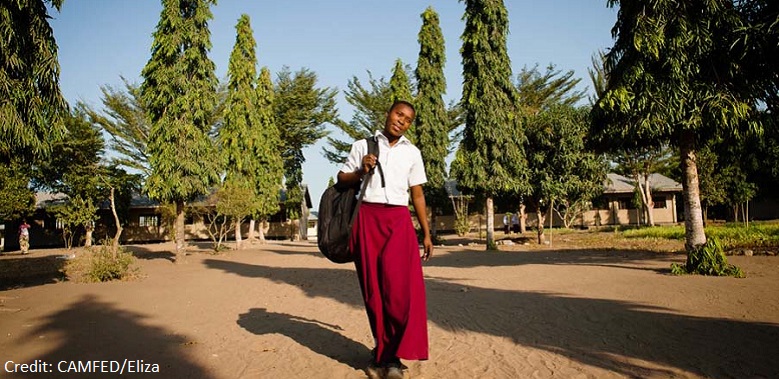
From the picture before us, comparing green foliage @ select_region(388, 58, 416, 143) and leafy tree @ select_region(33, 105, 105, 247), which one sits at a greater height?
green foliage @ select_region(388, 58, 416, 143)

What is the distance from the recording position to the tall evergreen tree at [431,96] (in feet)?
87.9


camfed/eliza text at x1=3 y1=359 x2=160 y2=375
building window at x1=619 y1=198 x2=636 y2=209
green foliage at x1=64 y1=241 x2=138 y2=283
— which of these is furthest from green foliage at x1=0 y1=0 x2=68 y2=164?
building window at x1=619 y1=198 x2=636 y2=209

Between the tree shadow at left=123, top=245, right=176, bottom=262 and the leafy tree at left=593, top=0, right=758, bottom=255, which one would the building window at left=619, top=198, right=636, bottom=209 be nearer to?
the leafy tree at left=593, top=0, right=758, bottom=255

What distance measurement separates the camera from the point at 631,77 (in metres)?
9.05

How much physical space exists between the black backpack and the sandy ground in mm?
997

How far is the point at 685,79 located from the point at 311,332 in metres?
8.40

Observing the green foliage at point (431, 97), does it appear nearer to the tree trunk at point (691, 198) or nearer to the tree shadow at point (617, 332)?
the tree trunk at point (691, 198)

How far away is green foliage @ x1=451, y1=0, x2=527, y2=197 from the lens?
19969mm

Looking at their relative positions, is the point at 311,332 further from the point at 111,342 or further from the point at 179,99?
the point at 179,99

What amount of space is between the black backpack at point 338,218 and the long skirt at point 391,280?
0.08 meters

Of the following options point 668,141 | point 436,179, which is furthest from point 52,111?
point 436,179

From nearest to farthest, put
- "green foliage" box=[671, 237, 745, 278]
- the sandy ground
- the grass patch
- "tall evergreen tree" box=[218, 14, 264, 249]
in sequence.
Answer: the sandy ground < "green foliage" box=[671, 237, 745, 278] < the grass patch < "tall evergreen tree" box=[218, 14, 264, 249]

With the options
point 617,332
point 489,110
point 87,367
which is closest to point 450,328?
Answer: point 617,332

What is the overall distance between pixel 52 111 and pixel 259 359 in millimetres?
6548
